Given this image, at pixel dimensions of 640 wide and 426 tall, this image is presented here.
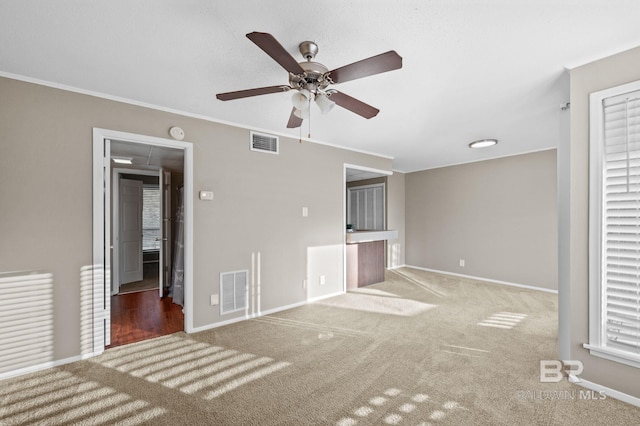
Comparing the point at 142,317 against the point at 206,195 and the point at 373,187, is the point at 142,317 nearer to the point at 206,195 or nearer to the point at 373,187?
the point at 206,195

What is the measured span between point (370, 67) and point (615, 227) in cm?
205

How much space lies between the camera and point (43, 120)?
2367 mm

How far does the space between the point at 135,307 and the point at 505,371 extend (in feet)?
14.7

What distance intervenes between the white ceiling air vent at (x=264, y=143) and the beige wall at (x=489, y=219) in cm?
407

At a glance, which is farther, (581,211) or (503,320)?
(503,320)

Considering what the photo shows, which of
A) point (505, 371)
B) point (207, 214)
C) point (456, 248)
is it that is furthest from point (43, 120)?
point (456, 248)

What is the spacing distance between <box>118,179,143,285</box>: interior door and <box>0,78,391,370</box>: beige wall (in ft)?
9.78

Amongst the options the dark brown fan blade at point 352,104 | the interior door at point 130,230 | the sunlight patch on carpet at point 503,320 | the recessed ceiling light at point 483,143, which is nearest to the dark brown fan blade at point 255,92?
the dark brown fan blade at point 352,104

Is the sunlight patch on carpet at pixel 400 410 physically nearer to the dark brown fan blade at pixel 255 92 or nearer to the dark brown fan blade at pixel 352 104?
the dark brown fan blade at pixel 352 104

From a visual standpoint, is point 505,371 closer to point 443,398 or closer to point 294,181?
point 443,398

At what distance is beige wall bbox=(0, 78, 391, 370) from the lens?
2291 millimetres

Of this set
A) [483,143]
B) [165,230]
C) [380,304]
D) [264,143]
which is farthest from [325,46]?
[165,230]

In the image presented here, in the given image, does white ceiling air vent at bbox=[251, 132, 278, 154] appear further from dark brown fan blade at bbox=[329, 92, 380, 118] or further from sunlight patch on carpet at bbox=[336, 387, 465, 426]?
sunlight patch on carpet at bbox=[336, 387, 465, 426]

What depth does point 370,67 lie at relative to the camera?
1.55 m
